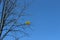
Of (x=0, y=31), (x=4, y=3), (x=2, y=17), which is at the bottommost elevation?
(x=0, y=31)

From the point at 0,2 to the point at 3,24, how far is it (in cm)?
191

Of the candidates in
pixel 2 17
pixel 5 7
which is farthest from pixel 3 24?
pixel 5 7

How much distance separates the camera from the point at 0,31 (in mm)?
12570

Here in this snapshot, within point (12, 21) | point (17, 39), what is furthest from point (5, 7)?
point (17, 39)

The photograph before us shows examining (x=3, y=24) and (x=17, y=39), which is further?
(x=17, y=39)

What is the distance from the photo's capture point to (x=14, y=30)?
45.0 feet

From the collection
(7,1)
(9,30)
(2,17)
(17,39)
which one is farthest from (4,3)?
(17,39)

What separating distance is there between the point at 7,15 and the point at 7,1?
43.2 inches

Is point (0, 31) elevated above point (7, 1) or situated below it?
below

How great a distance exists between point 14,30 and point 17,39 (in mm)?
732

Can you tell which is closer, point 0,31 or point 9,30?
point 0,31

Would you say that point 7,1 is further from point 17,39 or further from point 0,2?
point 17,39

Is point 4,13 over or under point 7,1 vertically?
under

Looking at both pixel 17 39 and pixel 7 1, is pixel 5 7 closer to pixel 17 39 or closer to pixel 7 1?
pixel 7 1
